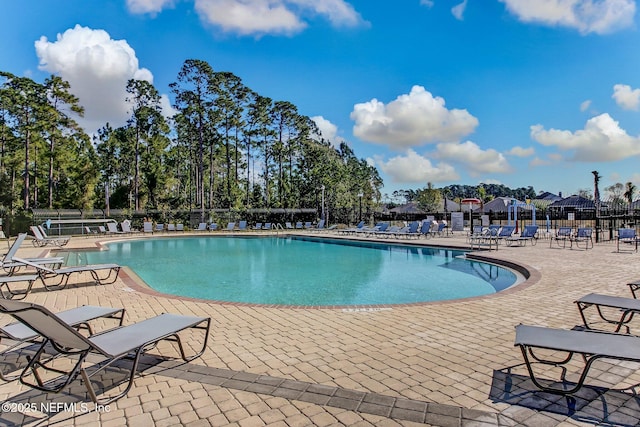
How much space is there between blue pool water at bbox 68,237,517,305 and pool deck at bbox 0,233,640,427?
2.33 meters

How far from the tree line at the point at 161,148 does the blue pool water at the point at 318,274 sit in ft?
47.3

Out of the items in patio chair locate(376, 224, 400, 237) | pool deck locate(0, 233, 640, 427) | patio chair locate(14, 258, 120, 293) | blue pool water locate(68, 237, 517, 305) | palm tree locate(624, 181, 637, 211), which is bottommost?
blue pool water locate(68, 237, 517, 305)

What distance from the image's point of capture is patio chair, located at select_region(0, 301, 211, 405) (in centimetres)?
233

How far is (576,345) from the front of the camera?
2.57 meters

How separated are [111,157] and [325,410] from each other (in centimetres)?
4450

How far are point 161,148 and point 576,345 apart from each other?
3792 cm

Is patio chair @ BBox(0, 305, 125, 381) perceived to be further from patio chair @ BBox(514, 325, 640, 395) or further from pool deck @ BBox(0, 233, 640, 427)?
patio chair @ BBox(514, 325, 640, 395)

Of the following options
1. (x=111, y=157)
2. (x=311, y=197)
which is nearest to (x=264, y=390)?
(x=311, y=197)

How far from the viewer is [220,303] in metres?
5.48

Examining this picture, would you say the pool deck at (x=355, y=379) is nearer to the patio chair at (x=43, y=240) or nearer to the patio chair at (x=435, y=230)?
the patio chair at (x=43, y=240)

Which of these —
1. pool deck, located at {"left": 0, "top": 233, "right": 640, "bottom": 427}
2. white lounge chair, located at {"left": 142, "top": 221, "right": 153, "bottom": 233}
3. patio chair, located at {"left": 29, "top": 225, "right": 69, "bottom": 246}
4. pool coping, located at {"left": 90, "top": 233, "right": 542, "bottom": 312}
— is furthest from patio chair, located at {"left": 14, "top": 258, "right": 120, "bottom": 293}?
white lounge chair, located at {"left": 142, "top": 221, "right": 153, "bottom": 233}

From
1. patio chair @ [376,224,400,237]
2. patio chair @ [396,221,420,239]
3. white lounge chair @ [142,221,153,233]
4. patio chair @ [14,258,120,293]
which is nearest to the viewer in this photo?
patio chair @ [14,258,120,293]

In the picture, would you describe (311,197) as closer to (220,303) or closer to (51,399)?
(220,303)

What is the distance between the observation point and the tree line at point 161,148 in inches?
1043
